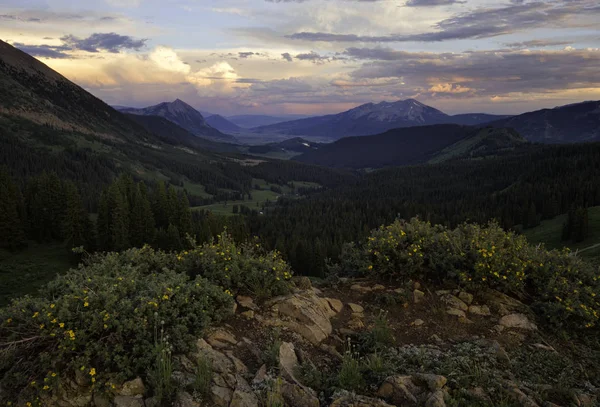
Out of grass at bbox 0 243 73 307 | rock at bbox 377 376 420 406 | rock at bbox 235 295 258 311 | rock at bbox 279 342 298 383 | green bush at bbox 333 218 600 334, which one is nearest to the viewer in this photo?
rock at bbox 377 376 420 406

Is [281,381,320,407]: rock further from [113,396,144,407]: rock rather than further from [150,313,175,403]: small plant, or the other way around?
[113,396,144,407]: rock

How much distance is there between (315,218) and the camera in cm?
15225

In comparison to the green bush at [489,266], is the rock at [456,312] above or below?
below

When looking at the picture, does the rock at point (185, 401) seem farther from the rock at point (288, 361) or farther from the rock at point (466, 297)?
the rock at point (466, 297)

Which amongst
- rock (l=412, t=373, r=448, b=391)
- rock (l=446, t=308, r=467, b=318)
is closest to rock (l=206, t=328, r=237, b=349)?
rock (l=412, t=373, r=448, b=391)

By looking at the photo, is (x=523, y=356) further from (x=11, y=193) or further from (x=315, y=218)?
(x=315, y=218)

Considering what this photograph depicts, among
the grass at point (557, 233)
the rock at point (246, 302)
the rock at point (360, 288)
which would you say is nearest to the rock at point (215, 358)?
the rock at point (246, 302)

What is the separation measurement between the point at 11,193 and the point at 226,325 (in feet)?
272

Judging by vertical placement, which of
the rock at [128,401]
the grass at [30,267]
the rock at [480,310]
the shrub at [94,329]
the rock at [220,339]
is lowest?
the grass at [30,267]

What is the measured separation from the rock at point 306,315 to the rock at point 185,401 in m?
3.24

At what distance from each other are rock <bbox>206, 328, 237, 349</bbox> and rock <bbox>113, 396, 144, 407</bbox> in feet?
6.62

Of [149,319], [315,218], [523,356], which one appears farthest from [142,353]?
[315,218]

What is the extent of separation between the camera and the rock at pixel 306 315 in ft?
31.4

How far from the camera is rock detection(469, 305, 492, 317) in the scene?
1079 centimetres
